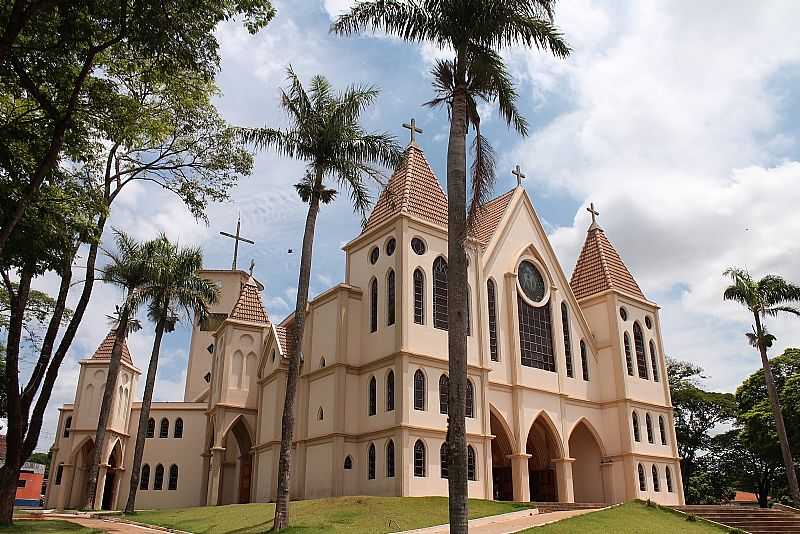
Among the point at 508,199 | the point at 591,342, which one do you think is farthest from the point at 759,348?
the point at 508,199

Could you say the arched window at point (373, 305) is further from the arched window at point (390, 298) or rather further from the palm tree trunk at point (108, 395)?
the palm tree trunk at point (108, 395)

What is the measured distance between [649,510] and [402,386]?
9217mm

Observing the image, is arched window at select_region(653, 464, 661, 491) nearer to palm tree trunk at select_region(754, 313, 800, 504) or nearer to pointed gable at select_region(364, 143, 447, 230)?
palm tree trunk at select_region(754, 313, 800, 504)

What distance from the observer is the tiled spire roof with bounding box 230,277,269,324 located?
124 ft

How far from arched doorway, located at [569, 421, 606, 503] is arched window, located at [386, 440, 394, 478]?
11319 millimetres

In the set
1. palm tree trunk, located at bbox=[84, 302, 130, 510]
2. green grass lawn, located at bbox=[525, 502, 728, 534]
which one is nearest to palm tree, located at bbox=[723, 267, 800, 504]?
green grass lawn, located at bbox=[525, 502, 728, 534]

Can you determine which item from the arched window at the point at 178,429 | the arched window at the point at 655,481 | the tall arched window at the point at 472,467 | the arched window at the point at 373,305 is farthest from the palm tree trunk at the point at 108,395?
the arched window at the point at 655,481

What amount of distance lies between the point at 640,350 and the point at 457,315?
24.1 meters

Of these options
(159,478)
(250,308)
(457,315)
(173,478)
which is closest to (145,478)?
(159,478)

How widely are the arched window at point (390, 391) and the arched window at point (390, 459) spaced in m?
1.29

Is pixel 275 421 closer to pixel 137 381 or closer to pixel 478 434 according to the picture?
pixel 478 434

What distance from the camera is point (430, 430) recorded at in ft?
83.2

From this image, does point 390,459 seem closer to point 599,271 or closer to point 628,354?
point 628,354

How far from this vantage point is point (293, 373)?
20547 mm
